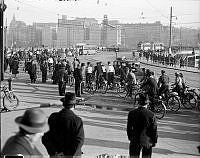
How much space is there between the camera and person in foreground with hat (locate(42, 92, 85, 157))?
4.00m

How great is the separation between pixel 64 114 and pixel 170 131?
184 inches

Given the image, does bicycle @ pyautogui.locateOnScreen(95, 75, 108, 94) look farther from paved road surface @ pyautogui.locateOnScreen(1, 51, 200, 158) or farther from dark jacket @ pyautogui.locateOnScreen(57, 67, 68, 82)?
dark jacket @ pyautogui.locateOnScreen(57, 67, 68, 82)

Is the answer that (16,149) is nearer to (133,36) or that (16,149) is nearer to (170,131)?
(170,131)

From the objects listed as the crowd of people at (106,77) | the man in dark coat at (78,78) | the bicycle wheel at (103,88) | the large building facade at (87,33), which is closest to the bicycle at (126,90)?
the crowd of people at (106,77)

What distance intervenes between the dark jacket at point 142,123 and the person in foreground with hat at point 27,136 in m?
2.12

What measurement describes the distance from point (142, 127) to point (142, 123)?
0.20 ft

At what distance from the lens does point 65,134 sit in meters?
4.00

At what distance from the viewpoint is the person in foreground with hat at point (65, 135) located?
4.00 meters

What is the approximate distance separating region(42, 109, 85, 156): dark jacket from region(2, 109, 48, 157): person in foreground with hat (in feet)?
3.90

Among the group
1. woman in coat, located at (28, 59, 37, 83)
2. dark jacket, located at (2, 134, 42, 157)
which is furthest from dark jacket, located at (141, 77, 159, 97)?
woman in coat, located at (28, 59, 37, 83)

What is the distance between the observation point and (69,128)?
398 cm

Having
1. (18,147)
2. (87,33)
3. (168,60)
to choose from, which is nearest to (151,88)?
(18,147)

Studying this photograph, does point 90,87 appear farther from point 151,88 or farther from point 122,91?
point 151,88

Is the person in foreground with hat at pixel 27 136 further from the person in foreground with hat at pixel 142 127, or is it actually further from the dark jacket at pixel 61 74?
the dark jacket at pixel 61 74
